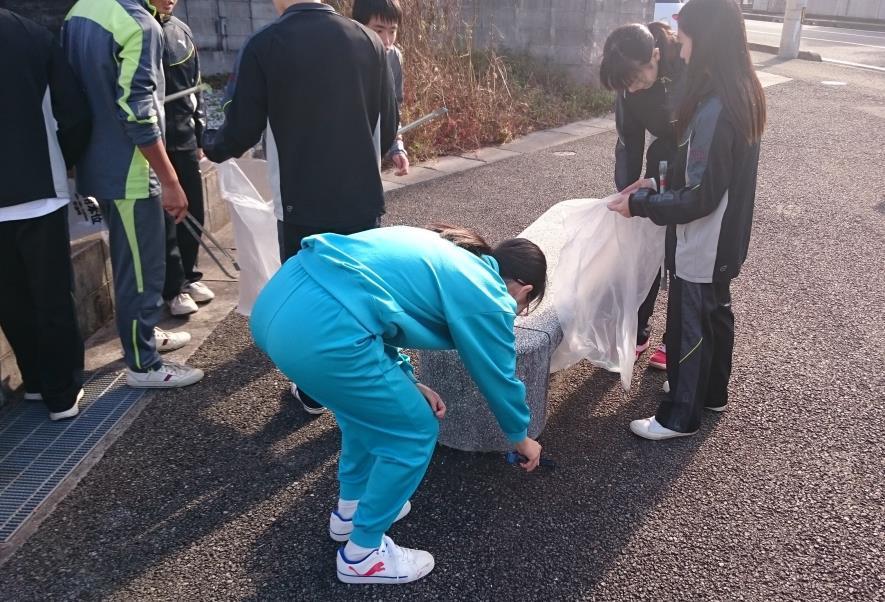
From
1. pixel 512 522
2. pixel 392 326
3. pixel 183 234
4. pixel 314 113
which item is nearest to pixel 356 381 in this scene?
pixel 392 326

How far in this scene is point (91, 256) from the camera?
4020mm

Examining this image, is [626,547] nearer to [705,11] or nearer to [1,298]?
[705,11]

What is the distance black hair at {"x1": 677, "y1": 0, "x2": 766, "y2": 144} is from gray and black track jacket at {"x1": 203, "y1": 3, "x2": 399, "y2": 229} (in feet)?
3.94

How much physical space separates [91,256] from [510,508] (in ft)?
8.80

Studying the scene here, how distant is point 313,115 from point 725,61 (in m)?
1.53

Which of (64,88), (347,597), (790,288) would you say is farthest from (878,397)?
(64,88)

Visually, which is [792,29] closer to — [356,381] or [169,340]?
[169,340]

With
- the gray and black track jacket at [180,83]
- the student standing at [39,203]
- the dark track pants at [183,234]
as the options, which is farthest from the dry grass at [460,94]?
the student standing at [39,203]

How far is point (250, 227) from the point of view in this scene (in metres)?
3.65

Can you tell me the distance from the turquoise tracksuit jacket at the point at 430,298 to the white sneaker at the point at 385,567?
64 cm

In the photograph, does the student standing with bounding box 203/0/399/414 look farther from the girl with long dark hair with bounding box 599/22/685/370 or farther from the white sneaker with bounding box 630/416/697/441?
the white sneaker with bounding box 630/416/697/441

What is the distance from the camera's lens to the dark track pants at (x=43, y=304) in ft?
10.0

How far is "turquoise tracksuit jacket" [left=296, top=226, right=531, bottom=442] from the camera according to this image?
78.9 inches

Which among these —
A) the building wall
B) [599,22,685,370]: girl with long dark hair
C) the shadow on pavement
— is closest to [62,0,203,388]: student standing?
the shadow on pavement
